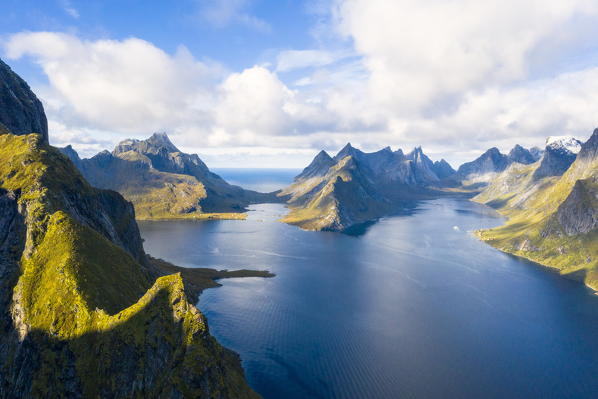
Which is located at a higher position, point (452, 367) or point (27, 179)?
point (27, 179)

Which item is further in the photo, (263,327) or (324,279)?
(324,279)

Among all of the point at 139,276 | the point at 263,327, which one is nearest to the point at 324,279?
the point at 263,327

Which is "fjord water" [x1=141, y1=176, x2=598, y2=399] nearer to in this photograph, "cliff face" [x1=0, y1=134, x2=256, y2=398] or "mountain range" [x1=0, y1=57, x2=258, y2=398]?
"mountain range" [x1=0, y1=57, x2=258, y2=398]

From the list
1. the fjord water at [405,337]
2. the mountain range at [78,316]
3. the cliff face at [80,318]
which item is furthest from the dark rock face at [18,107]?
the fjord water at [405,337]

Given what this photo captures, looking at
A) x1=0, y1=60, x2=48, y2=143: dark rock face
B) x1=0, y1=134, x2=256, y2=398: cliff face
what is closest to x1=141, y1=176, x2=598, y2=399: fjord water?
x1=0, y1=134, x2=256, y2=398: cliff face

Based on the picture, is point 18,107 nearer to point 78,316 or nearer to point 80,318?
point 78,316

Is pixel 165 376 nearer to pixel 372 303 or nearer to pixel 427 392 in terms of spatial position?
pixel 427 392
